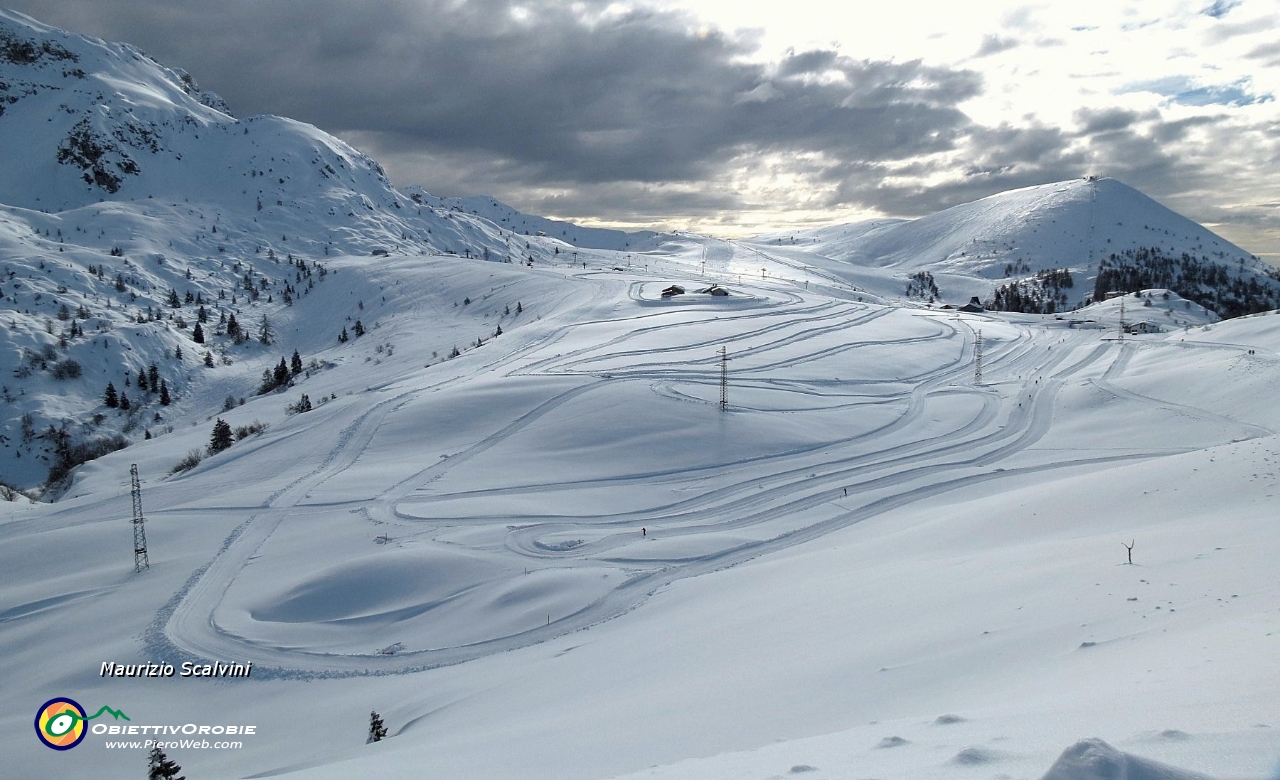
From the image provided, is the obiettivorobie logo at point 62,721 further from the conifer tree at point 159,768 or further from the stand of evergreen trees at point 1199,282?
the stand of evergreen trees at point 1199,282

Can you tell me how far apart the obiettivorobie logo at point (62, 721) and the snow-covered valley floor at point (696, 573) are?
0.36m

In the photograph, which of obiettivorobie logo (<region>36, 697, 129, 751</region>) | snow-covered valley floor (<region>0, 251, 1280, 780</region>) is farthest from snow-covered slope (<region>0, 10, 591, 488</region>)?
obiettivorobie logo (<region>36, 697, 129, 751</region>)

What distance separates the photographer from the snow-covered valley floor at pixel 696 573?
866 cm

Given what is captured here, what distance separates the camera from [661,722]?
1026 cm

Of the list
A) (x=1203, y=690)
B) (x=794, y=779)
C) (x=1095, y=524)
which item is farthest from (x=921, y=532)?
(x=794, y=779)

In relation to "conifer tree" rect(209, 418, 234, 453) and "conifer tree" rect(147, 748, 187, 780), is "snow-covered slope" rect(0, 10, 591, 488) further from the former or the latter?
"conifer tree" rect(147, 748, 187, 780)

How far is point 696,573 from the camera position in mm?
23688

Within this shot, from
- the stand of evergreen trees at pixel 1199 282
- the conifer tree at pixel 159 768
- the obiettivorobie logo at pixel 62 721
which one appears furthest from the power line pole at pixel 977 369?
the stand of evergreen trees at pixel 1199 282

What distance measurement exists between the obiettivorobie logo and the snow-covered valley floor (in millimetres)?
362

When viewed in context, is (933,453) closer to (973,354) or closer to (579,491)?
(579,491)

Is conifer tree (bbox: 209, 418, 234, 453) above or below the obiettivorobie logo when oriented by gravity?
above

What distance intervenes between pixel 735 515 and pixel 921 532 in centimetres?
863

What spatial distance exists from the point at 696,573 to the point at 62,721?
17.6m

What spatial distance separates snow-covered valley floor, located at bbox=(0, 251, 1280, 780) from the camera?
28.4 feet
